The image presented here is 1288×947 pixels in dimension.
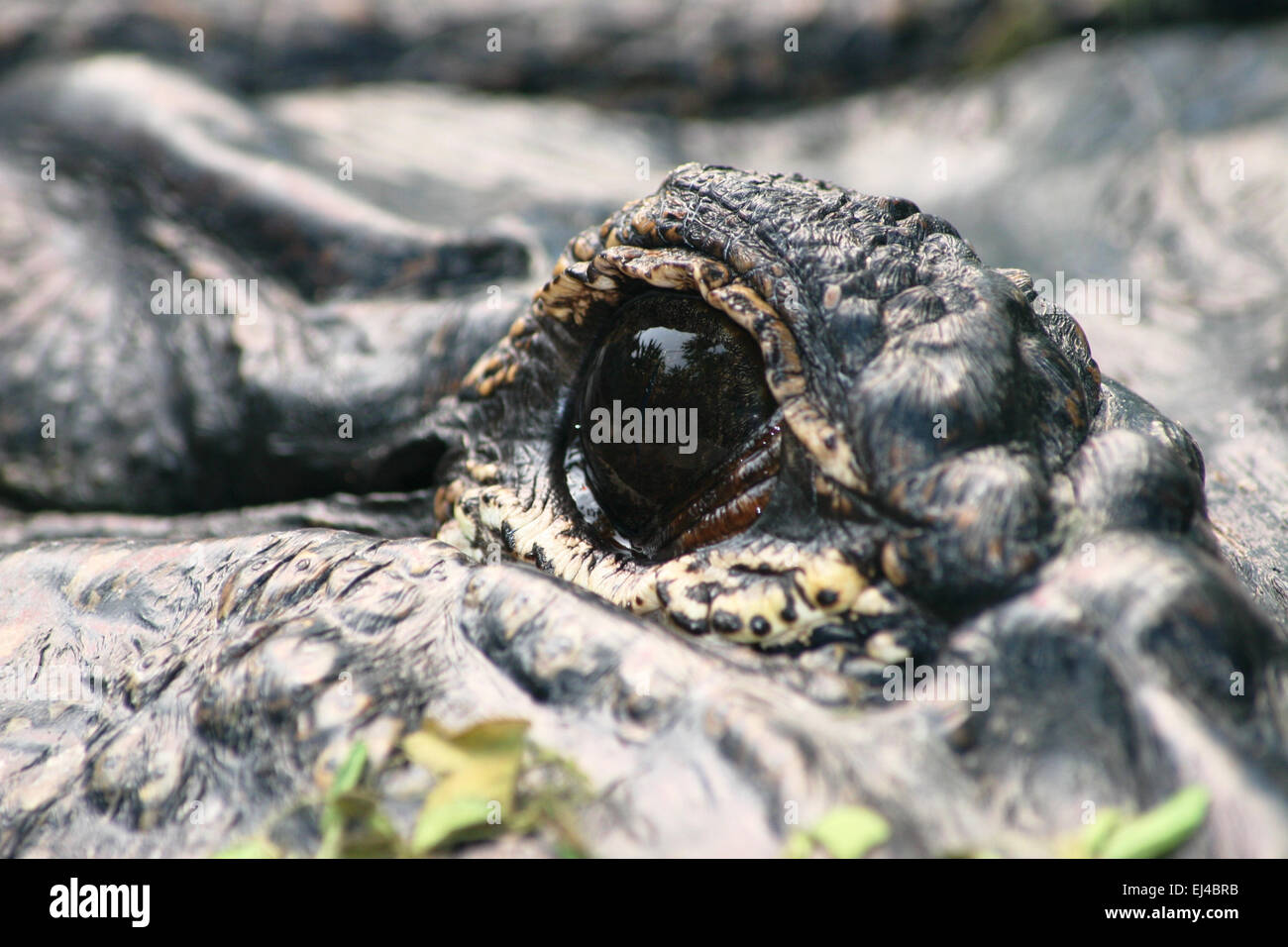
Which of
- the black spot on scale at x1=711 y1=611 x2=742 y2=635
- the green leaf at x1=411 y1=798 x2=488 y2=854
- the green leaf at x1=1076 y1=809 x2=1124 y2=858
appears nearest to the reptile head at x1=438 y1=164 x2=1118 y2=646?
the black spot on scale at x1=711 y1=611 x2=742 y2=635

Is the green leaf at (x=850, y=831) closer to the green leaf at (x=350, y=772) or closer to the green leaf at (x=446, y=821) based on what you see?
the green leaf at (x=446, y=821)

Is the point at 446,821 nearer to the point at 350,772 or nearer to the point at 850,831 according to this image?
the point at 350,772

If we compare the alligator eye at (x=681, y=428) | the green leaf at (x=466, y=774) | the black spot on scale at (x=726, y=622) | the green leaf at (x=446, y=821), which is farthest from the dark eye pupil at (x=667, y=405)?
the green leaf at (x=446, y=821)

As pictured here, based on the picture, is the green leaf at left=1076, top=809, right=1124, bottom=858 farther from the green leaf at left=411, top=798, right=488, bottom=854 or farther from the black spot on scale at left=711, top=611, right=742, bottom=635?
the green leaf at left=411, top=798, right=488, bottom=854

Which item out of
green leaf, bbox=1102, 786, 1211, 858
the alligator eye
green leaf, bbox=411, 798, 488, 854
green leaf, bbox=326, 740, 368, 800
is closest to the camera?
green leaf, bbox=1102, 786, 1211, 858

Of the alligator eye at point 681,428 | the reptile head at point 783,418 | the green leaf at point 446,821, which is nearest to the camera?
the green leaf at point 446,821

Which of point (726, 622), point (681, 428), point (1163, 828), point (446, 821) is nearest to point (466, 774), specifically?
point (446, 821)
